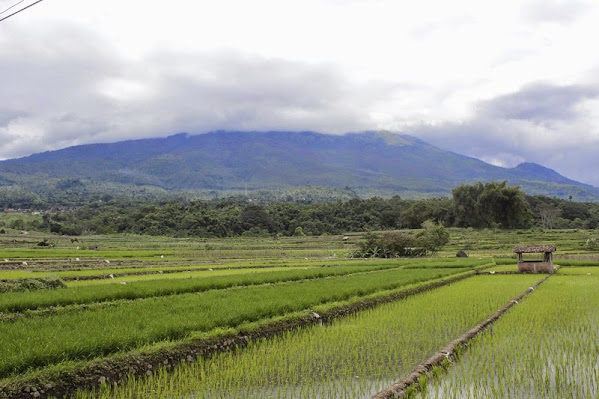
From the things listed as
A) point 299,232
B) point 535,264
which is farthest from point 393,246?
point 299,232

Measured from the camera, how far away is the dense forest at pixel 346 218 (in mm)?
77062

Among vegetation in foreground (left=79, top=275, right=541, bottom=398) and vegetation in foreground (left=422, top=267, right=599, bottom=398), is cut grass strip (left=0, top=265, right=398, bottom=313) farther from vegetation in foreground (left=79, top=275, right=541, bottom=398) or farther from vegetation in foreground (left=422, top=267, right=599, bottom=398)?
vegetation in foreground (left=422, top=267, right=599, bottom=398)

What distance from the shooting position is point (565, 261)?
3347 cm

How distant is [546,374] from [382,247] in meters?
38.5

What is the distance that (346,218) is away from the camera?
87.8m

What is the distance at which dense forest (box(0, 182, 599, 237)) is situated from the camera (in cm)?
7706

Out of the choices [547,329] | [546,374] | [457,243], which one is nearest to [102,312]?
[546,374]

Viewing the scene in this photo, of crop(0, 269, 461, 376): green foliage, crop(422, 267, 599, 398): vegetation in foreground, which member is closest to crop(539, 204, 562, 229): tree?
crop(422, 267, 599, 398): vegetation in foreground

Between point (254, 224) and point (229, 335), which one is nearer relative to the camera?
point (229, 335)

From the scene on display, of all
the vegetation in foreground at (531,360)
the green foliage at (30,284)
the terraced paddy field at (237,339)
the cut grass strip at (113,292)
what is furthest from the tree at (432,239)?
the green foliage at (30,284)

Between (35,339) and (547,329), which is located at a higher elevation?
(35,339)

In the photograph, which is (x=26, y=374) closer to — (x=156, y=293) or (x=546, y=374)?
(x=546, y=374)

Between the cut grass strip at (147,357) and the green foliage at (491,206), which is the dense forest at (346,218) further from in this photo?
the cut grass strip at (147,357)

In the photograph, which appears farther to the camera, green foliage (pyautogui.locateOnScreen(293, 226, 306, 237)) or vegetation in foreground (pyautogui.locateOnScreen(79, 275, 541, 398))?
green foliage (pyautogui.locateOnScreen(293, 226, 306, 237))
